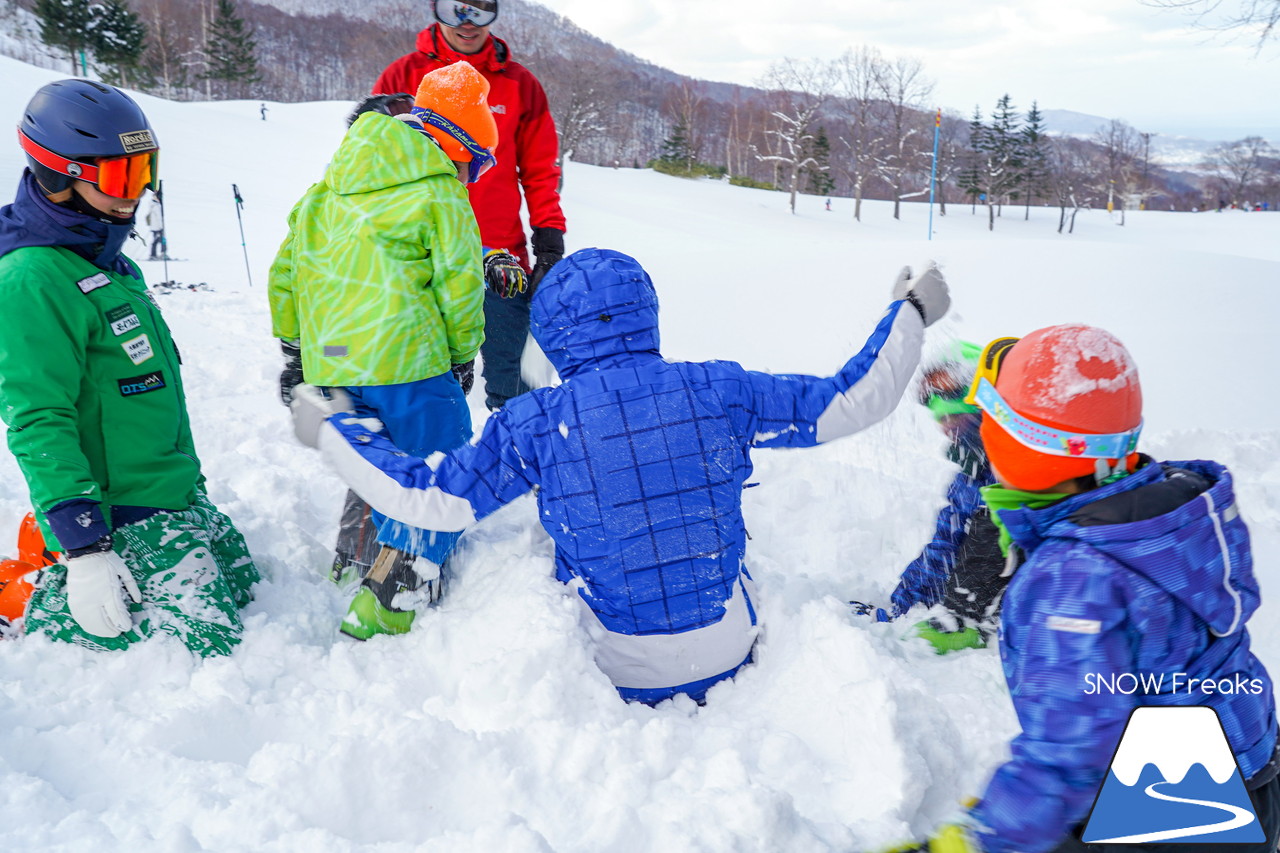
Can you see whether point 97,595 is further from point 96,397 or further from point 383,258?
point 383,258

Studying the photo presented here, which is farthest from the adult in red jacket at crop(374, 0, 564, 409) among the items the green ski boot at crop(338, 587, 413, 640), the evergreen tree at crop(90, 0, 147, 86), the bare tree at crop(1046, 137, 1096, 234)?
the evergreen tree at crop(90, 0, 147, 86)

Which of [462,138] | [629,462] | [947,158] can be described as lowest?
[629,462]

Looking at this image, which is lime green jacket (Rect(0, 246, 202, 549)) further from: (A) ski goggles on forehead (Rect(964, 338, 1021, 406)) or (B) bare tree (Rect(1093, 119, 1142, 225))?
(B) bare tree (Rect(1093, 119, 1142, 225))

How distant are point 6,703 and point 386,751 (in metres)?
1.03

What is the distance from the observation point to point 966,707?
224cm

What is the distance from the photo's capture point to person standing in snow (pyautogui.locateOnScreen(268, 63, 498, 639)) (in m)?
2.62

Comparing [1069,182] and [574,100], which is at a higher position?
[574,100]

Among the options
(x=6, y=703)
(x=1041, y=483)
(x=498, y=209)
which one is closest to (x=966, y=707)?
(x=1041, y=483)

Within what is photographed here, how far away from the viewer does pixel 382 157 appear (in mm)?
2617

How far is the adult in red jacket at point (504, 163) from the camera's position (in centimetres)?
368

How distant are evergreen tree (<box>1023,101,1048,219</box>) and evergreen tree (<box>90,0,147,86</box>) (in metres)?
45.7

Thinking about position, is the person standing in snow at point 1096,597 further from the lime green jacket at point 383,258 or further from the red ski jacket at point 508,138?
the red ski jacket at point 508,138

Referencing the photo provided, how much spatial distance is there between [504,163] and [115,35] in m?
46.7

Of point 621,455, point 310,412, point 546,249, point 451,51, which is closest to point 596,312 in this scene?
point 621,455
